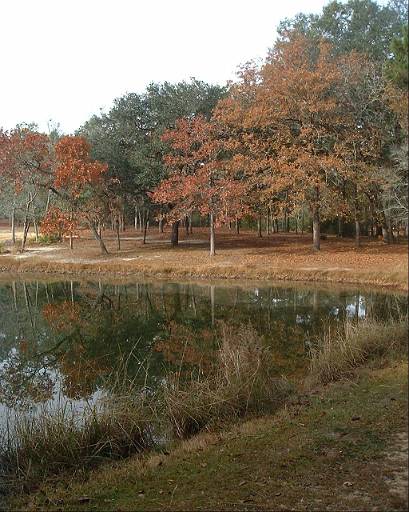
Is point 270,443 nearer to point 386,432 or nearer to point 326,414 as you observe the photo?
point 326,414

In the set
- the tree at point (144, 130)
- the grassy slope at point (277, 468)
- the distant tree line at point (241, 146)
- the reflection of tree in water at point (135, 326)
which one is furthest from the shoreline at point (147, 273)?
the grassy slope at point (277, 468)

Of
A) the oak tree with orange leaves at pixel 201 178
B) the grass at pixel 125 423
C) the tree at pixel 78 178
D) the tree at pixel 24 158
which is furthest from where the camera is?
the tree at pixel 24 158

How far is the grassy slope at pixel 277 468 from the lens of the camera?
186 inches

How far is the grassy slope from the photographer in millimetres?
4719

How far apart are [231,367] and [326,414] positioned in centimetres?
213

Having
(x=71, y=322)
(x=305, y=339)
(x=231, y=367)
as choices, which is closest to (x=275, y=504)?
(x=231, y=367)

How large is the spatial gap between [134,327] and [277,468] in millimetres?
12033

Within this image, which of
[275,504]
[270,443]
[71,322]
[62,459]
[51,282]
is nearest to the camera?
[275,504]

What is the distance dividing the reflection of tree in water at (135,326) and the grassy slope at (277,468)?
1.41m

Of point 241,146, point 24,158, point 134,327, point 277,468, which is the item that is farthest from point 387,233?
point 24,158

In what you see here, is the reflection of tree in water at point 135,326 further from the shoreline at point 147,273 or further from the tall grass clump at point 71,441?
the tall grass clump at point 71,441

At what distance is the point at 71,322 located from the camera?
18.5m

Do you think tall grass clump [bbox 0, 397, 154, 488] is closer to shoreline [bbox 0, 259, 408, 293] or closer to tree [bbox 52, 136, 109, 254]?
shoreline [bbox 0, 259, 408, 293]

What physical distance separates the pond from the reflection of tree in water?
3cm
